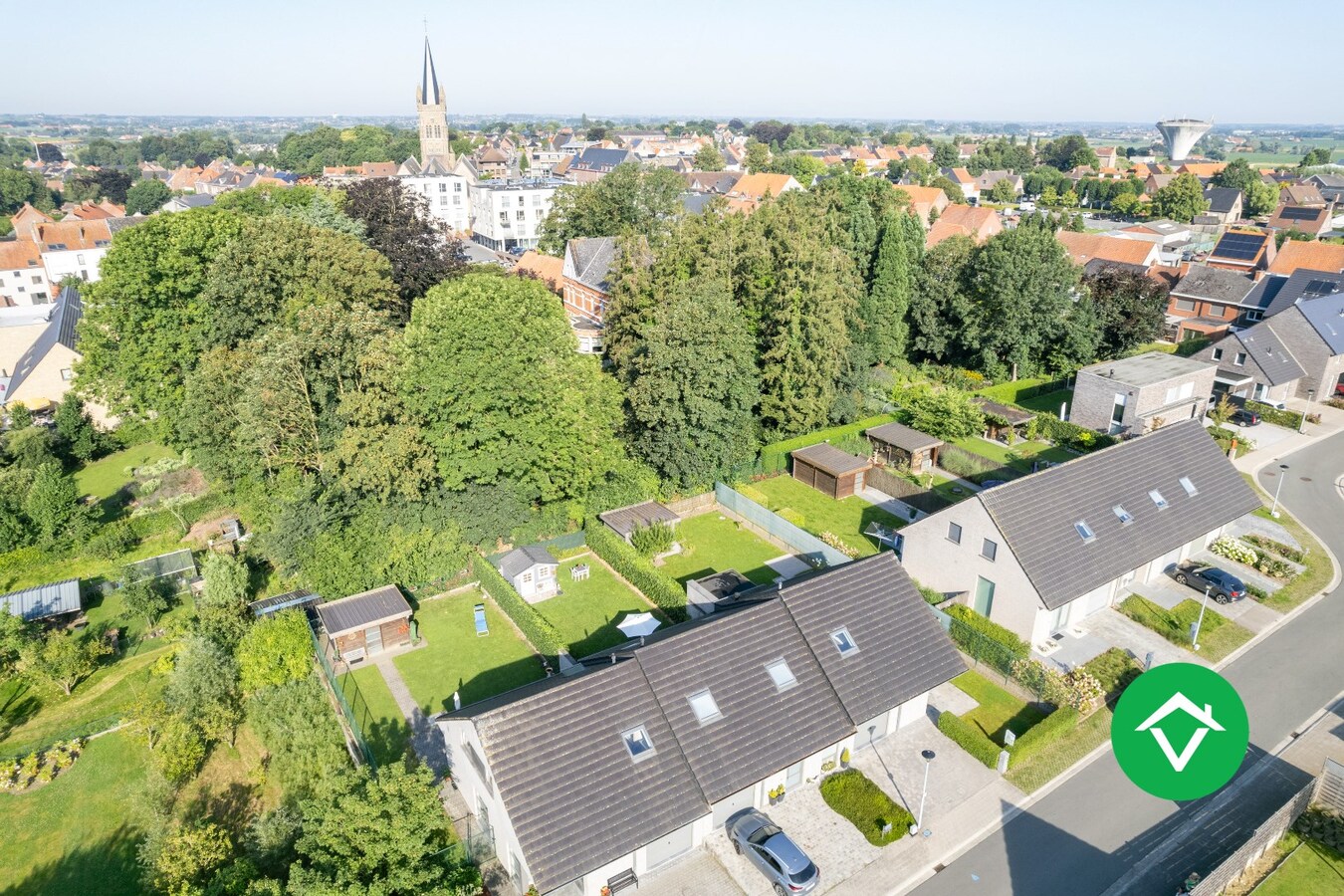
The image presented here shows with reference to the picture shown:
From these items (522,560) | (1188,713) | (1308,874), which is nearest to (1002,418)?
(1308,874)

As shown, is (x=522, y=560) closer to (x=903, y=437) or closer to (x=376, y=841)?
(x=376, y=841)

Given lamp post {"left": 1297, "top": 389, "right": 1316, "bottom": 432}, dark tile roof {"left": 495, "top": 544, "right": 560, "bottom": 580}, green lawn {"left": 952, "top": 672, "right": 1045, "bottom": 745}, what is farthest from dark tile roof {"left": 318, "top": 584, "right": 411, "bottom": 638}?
lamp post {"left": 1297, "top": 389, "right": 1316, "bottom": 432}

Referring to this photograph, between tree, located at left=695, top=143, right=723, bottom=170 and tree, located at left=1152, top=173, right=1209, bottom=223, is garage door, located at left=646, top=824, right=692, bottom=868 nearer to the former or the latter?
tree, located at left=1152, top=173, right=1209, bottom=223

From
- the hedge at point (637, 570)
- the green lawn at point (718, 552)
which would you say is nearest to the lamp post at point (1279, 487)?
the green lawn at point (718, 552)

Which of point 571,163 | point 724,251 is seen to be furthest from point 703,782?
point 571,163

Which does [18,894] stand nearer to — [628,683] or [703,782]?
[628,683]

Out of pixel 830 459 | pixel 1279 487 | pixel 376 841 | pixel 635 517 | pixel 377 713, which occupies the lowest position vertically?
pixel 377 713
